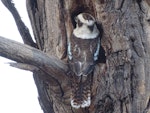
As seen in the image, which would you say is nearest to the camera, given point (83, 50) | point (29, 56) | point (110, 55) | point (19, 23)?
point (29, 56)

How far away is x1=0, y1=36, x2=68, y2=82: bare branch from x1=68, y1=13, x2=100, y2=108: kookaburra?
0.16 metres

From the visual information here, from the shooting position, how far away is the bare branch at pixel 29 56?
89.6 inches

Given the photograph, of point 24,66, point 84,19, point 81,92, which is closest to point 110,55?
point 81,92

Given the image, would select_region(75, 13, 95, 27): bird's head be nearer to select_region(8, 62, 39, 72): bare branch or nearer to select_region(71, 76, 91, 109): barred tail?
select_region(71, 76, 91, 109): barred tail

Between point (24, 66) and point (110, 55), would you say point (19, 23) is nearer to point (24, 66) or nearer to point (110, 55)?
point (24, 66)

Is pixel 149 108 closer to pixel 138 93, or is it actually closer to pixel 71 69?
pixel 138 93

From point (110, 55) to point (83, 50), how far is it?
0.28 meters

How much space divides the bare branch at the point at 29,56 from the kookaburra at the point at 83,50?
0.16 m

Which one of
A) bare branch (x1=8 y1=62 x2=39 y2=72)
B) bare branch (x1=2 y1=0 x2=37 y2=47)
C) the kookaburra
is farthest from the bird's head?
bare branch (x1=8 y1=62 x2=39 y2=72)

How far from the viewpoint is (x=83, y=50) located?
280 centimetres

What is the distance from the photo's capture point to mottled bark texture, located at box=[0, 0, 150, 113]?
2.47 metres

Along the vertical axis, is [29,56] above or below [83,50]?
above

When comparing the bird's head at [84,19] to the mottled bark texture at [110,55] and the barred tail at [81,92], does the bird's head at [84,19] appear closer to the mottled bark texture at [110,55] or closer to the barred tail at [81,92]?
the mottled bark texture at [110,55]

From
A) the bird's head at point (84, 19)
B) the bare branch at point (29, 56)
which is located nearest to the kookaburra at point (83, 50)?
the bird's head at point (84, 19)
